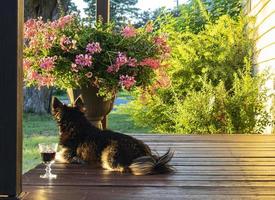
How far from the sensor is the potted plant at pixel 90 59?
2.74 meters

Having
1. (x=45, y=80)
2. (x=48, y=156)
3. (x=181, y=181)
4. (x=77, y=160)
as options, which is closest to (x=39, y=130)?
(x=45, y=80)

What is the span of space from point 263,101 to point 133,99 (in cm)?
229

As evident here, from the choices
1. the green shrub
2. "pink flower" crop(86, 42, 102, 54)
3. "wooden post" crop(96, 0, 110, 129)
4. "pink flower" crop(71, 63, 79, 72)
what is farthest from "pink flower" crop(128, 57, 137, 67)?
the green shrub

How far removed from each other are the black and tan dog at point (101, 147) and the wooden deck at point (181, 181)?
6cm

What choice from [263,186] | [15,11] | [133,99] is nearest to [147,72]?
[263,186]

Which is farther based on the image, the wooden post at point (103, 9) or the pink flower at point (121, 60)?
the wooden post at point (103, 9)

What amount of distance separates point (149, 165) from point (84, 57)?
2.49ft

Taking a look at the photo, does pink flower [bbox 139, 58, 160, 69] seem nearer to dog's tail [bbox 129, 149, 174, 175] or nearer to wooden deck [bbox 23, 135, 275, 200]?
wooden deck [bbox 23, 135, 275, 200]

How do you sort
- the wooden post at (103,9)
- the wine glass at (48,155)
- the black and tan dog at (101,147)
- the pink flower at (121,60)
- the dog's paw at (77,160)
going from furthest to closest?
the wooden post at (103,9)
the pink flower at (121,60)
the dog's paw at (77,160)
the black and tan dog at (101,147)
the wine glass at (48,155)

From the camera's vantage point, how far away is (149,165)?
88.6 inches

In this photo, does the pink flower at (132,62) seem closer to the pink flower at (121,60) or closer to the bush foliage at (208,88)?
the pink flower at (121,60)

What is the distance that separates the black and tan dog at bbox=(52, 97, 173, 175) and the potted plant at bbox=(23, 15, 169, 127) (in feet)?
0.66

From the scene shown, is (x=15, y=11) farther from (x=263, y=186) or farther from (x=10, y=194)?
(x=263, y=186)

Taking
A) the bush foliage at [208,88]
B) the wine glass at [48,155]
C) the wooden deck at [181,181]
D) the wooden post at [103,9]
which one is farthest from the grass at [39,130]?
the wine glass at [48,155]
